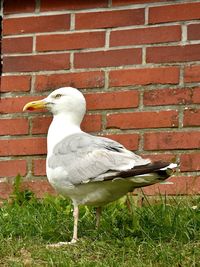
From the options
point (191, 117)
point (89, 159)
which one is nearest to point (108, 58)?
point (191, 117)

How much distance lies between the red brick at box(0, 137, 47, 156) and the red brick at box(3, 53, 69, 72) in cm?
45

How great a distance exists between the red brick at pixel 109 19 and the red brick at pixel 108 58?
0.17 metres

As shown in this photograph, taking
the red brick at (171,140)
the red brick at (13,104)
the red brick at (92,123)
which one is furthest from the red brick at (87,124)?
the red brick at (171,140)

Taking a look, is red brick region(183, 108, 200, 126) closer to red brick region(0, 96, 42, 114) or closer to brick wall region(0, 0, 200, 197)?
brick wall region(0, 0, 200, 197)

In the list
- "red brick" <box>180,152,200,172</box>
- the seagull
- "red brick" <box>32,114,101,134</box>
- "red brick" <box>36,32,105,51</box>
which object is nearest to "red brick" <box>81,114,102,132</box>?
"red brick" <box>32,114,101,134</box>

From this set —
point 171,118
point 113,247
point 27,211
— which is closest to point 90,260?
point 113,247

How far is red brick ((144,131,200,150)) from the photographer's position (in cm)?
429

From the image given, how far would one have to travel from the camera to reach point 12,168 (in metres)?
4.59

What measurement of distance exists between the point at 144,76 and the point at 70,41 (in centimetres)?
53

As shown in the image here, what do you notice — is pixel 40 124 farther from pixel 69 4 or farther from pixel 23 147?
pixel 69 4

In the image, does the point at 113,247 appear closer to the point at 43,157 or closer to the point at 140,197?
Answer: the point at 140,197

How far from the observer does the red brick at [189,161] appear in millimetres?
4273

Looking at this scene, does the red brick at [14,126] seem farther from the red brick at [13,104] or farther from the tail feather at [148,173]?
the tail feather at [148,173]

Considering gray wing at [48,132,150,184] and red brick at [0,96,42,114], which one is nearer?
gray wing at [48,132,150,184]
